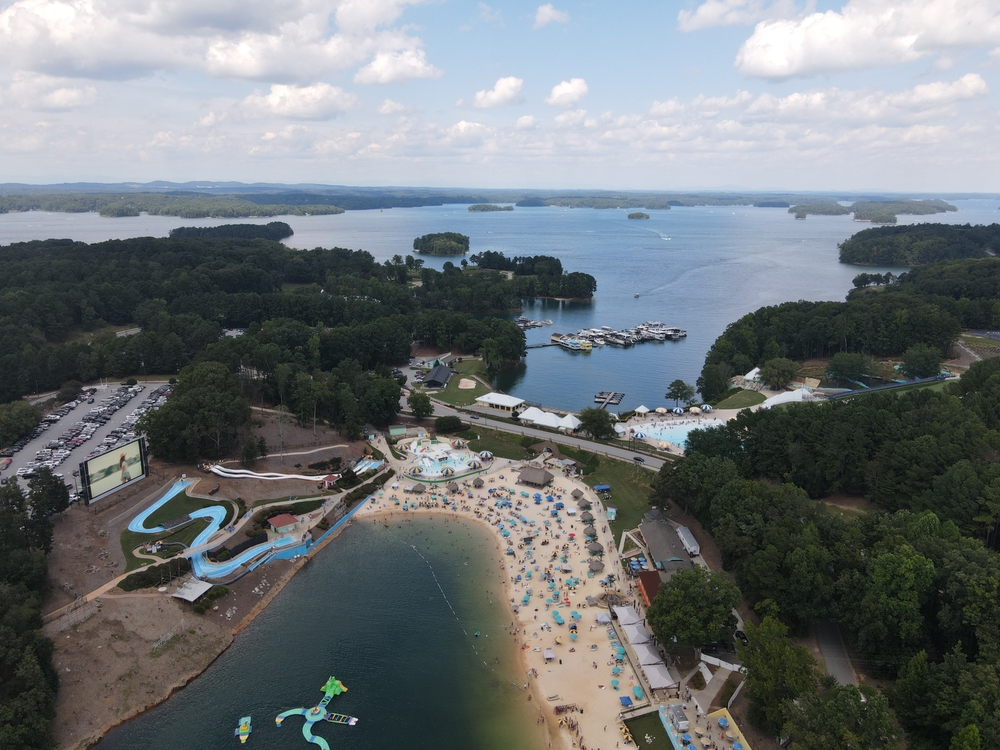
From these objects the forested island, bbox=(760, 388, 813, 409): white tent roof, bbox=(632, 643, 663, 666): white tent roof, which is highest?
the forested island

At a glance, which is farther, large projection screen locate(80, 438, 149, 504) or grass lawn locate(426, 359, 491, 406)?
grass lawn locate(426, 359, 491, 406)

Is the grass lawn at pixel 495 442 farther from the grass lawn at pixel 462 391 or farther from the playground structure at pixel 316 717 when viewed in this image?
the playground structure at pixel 316 717

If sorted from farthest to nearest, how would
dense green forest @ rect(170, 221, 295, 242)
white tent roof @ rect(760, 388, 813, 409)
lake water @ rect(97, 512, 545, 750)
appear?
1. dense green forest @ rect(170, 221, 295, 242)
2. white tent roof @ rect(760, 388, 813, 409)
3. lake water @ rect(97, 512, 545, 750)

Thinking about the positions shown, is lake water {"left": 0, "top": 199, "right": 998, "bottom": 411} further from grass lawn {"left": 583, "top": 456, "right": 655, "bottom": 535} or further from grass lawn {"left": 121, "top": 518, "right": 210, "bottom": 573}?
grass lawn {"left": 121, "top": 518, "right": 210, "bottom": 573}

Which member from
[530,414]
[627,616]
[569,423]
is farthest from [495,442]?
[627,616]

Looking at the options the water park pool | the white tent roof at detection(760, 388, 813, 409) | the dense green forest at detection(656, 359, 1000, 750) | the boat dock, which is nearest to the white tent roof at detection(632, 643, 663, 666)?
the dense green forest at detection(656, 359, 1000, 750)

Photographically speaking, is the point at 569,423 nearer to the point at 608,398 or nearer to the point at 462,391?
the point at 608,398
